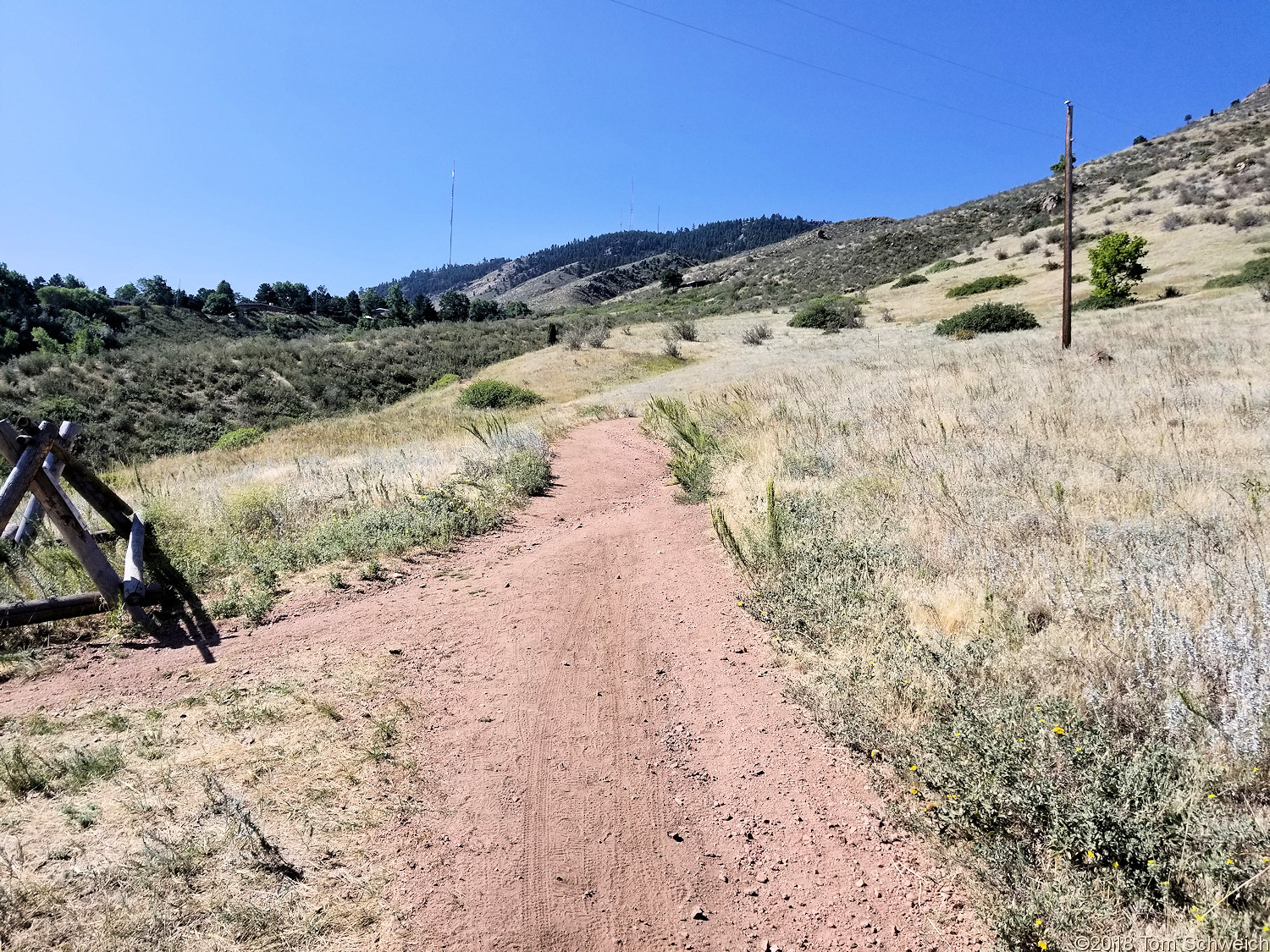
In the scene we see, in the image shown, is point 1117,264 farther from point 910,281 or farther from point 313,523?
point 313,523

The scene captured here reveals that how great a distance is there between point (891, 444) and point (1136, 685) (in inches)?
201

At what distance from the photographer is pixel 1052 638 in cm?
335

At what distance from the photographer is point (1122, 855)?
2.23 m

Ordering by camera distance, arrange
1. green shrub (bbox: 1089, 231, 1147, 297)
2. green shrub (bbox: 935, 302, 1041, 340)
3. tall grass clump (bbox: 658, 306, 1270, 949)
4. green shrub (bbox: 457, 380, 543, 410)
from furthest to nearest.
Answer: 1. green shrub (bbox: 1089, 231, 1147, 297)
2. green shrub (bbox: 935, 302, 1041, 340)
3. green shrub (bbox: 457, 380, 543, 410)
4. tall grass clump (bbox: 658, 306, 1270, 949)

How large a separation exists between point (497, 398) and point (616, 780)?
19.2 m

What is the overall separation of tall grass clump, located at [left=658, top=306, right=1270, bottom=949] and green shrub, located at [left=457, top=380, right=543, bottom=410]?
14185mm

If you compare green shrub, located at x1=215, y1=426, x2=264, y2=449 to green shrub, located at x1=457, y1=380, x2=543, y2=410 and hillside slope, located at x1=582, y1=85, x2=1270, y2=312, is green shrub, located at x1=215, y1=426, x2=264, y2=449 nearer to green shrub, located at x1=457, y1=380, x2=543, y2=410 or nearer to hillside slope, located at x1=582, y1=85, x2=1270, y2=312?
green shrub, located at x1=457, y1=380, x2=543, y2=410

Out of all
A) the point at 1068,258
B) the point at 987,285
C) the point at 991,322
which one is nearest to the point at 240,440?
the point at 1068,258

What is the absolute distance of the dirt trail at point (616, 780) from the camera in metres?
2.38

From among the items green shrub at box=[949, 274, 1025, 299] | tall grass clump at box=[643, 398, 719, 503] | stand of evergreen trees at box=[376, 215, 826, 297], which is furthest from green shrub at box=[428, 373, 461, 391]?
stand of evergreen trees at box=[376, 215, 826, 297]

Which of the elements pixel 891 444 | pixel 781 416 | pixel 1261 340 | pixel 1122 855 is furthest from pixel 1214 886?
pixel 1261 340

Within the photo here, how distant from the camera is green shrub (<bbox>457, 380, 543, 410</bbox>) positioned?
68.6 feet

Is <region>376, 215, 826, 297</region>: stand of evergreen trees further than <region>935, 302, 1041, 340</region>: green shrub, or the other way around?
<region>376, 215, 826, 297</region>: stand of evergreen trees

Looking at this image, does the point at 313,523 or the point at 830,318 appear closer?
the point at 313,523
